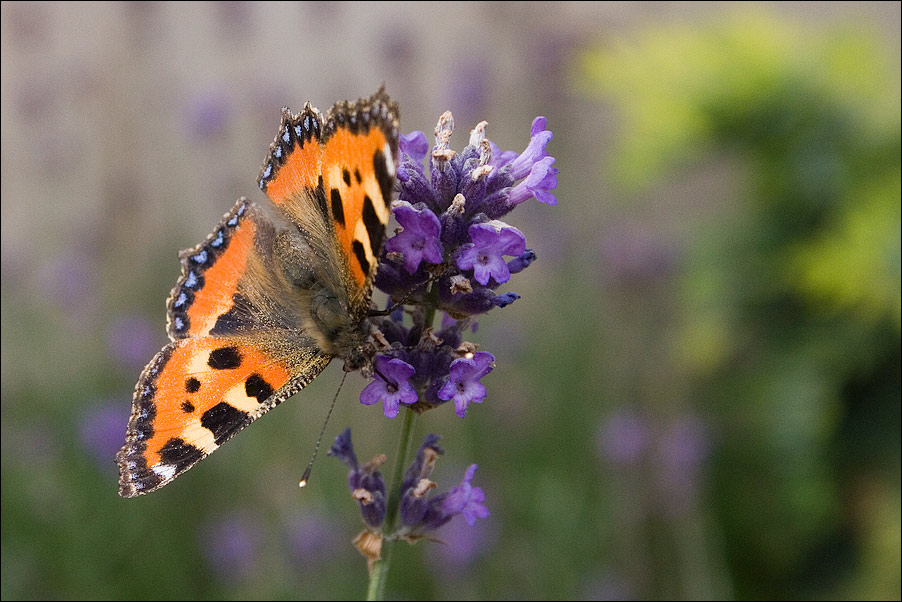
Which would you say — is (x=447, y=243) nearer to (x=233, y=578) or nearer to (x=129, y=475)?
(x=129, y=475)

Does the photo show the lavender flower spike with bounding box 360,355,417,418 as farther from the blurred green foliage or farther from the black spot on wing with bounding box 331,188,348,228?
the blurred green foliage

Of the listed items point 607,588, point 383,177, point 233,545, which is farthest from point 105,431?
point 383,177

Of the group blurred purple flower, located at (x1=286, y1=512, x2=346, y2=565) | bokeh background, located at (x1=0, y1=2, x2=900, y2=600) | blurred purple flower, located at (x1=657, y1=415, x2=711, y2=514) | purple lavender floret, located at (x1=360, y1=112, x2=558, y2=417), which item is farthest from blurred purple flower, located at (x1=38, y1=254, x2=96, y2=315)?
purple lavender floret, located at (x1=360, y1=112, x2=558, y2=417)

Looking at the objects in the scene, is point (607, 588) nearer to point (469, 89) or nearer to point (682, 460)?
point (682, 460)

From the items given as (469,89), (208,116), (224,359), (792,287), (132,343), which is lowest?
(224,359)

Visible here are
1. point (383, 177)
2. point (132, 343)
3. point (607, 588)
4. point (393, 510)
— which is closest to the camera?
point (383, 177)

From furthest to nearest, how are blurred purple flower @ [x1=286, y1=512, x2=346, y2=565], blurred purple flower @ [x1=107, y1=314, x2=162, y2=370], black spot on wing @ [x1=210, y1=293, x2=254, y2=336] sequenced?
blurred purple flower @ [x1=107, y1=314, x2=162, y2=370] < blurred purple flower @ [x1=286, y1=512, x2=346, y2=565] < black spot on wing @ [x1=210, y1=293, x2=254, y2=336]

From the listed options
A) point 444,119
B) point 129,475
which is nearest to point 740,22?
point 444,119
